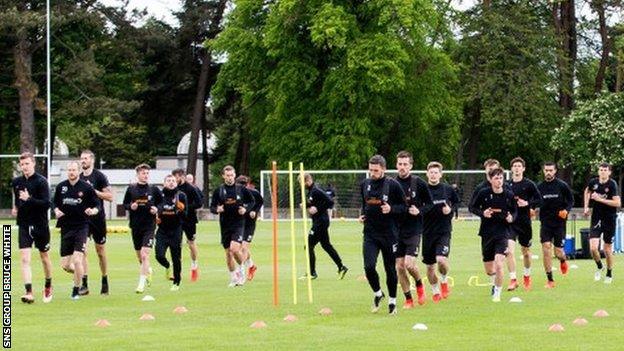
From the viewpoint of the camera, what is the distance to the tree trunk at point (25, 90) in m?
66.9

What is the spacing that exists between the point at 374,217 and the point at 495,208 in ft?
9.97

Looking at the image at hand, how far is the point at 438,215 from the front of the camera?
21016mm

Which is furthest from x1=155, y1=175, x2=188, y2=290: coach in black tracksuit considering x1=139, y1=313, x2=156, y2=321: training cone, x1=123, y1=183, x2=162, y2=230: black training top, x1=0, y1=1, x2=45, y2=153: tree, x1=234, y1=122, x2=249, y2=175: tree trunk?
x1=234, y1=122, x2=249, y2=175: tree trunk

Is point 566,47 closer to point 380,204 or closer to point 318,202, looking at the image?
point 318,202

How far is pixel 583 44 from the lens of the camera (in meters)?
76.8

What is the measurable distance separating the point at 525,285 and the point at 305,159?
47.2 meters

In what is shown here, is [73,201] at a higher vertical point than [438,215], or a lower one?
higher

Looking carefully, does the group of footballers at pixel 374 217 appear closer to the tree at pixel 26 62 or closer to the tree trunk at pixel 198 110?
the tree at pixel 26 62

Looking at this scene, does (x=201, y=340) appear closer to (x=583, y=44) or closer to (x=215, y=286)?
(x=215, y=286)

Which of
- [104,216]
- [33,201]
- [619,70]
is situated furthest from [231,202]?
[619,70]

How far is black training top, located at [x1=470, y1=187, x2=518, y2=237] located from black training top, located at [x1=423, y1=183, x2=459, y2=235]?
1.41 feet

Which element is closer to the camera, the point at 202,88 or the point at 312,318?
the point at 312,318

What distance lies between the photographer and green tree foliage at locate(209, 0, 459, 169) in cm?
6731

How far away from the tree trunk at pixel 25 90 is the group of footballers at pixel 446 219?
44.8 m
